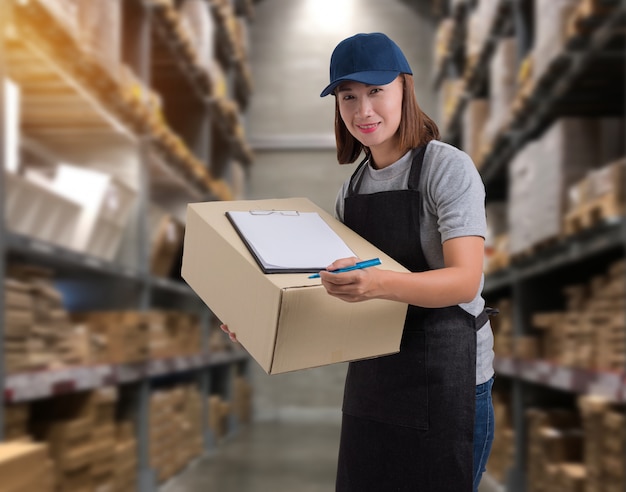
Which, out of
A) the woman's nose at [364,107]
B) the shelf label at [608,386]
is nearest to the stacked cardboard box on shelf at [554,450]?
the shelf label at [608,386]

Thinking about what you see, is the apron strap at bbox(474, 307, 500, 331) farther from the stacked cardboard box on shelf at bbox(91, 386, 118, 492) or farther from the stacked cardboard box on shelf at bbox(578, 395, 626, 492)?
the stacked cardboard box on shelf at bbox(91, 386, 118, 492)

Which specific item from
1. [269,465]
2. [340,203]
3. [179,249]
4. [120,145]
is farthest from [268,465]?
[340,203]

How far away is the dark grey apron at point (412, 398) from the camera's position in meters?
1.09

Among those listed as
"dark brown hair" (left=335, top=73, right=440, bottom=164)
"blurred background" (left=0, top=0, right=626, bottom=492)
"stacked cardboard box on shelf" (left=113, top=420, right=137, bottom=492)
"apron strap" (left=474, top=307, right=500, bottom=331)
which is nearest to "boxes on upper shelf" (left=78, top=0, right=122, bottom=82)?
"blurred background" (left=0, top=0, right=626, bottom=492)

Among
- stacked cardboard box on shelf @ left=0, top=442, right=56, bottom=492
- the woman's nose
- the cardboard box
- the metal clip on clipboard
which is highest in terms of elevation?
the woman's nose

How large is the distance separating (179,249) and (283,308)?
18.4ft

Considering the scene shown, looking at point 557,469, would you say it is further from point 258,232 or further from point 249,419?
point 249,419

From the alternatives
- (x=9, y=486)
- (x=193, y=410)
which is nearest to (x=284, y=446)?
(x=193, y=410)

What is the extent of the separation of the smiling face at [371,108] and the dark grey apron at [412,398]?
70mm

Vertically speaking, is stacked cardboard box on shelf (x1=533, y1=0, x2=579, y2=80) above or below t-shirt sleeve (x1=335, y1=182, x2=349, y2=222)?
above

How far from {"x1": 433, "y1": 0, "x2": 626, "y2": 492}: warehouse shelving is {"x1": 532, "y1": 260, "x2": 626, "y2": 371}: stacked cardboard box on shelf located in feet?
0.18

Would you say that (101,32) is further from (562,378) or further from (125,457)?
(562,378)

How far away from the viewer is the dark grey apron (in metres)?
1.09

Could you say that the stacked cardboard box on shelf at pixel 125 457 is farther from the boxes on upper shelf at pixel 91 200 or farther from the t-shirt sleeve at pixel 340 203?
the t-shirt sleeve at pixel 340 203
